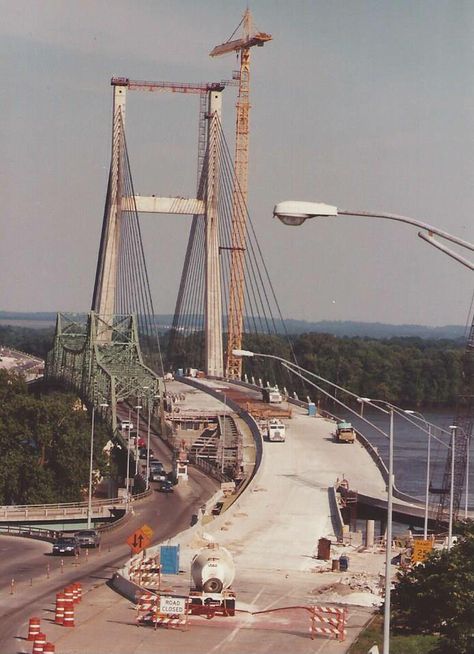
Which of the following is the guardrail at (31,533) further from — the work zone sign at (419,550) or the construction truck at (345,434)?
the construction truck at (345,434)

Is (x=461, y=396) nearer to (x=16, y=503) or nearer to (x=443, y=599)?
(x=16, y=503)

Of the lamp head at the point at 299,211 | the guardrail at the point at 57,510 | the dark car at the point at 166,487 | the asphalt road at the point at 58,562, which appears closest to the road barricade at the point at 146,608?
the asphalt road at the point at 58,562

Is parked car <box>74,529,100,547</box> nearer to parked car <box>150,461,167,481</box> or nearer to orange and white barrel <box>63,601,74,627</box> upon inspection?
orange and white barrel <box>63,601,74,627</box>

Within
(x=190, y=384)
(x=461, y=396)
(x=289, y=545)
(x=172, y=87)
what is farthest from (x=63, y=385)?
(x=289, y=545)

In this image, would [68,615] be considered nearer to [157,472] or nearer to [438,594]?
[438,594]

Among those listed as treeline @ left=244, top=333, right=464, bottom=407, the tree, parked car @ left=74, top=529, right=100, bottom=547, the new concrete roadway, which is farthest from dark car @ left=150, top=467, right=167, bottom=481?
Result: treeline @ left=244, top=333, right=464, bottom=407

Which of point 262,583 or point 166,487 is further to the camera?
point 166,487

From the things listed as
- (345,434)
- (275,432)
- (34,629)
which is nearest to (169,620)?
(34,629)
